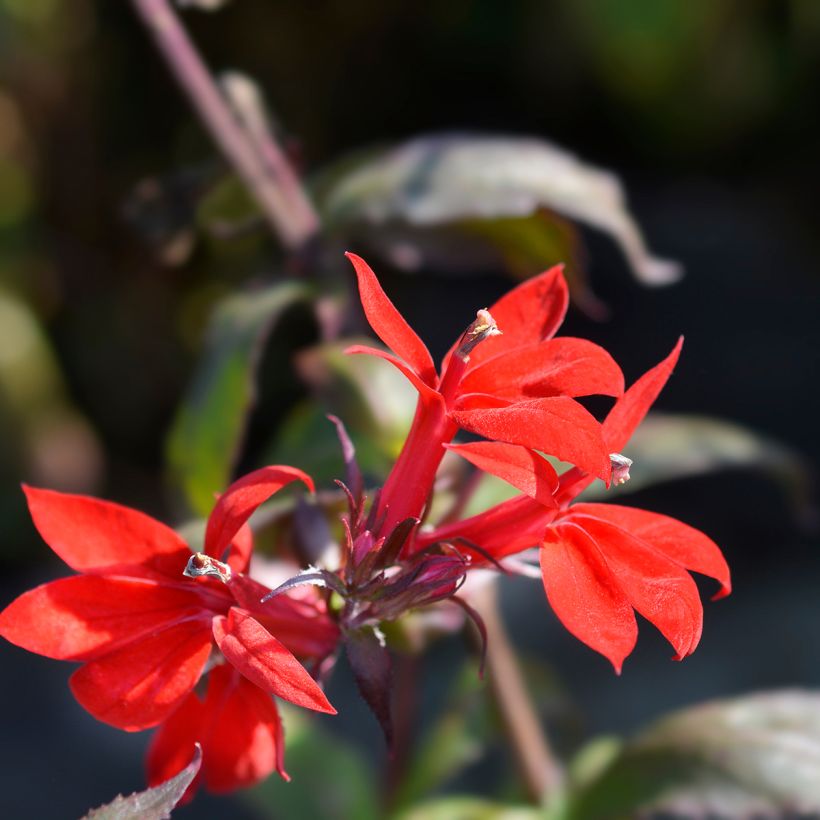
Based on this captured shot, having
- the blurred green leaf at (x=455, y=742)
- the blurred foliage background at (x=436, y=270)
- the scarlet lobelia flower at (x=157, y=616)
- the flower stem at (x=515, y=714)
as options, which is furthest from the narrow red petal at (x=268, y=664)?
the blurred foliage background at (x=436, y=270)

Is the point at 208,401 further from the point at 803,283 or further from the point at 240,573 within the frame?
the point at 803,283

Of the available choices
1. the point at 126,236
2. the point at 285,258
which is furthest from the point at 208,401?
the point at 126,236

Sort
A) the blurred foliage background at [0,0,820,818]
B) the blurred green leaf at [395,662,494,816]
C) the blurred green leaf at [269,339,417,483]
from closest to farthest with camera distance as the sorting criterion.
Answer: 1. the blurred green leaf at [269,339,417,483]
2. the blurred green leaf at [395,662,494,816]
3. the blurred foliage background at [0,0,820,818]

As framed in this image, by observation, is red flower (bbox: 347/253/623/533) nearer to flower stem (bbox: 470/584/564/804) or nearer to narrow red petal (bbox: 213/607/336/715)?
narrow red petal (bbox: 213/607/336/715)

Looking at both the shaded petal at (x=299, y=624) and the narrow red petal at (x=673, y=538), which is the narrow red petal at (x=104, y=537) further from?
the narrow red petal at (x=673, y=538)

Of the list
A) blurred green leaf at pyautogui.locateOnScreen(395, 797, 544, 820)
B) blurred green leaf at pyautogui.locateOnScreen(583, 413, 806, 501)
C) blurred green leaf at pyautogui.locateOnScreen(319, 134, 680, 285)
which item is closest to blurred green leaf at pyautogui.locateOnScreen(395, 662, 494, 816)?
blurred green leaf at pyautogui.locateOnScreen(395, 797, 544, 820)

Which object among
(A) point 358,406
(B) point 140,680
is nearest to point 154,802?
(B) point 140,680

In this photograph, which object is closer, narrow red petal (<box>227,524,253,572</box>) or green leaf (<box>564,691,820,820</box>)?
narrow red petal (<box>227,524,253,572</box>)
